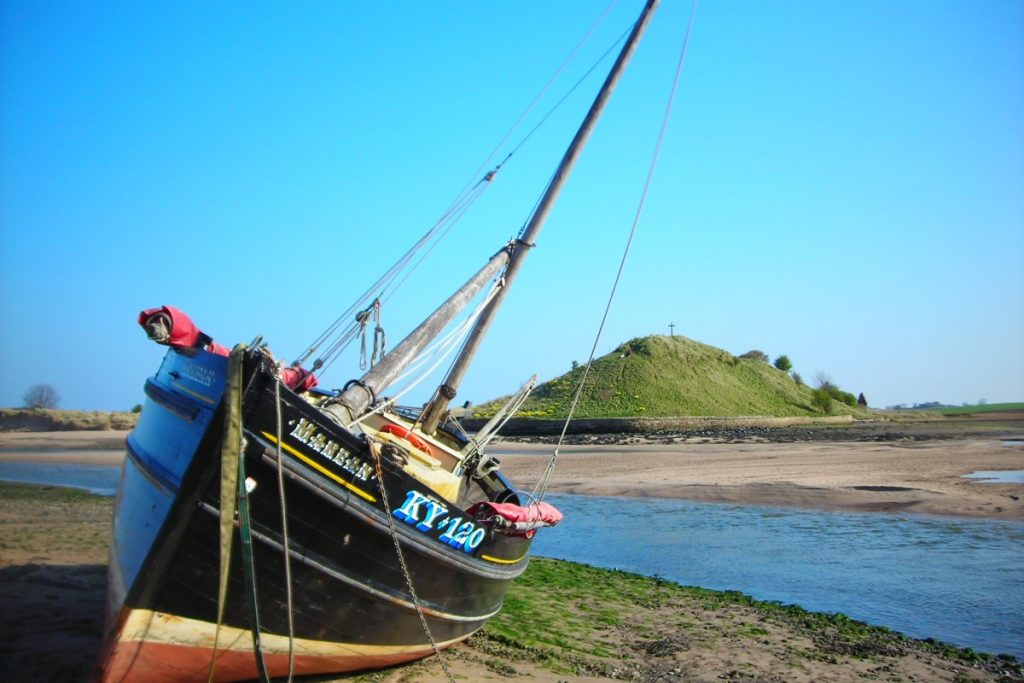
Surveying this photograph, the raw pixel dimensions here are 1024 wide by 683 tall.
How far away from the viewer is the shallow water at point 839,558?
37.4ft

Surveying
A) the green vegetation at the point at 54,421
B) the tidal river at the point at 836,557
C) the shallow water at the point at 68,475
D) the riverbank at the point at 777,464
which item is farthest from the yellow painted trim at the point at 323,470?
the green vegetation at the point at 54,421

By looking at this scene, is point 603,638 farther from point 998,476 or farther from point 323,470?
point 998,476

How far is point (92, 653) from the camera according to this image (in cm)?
786

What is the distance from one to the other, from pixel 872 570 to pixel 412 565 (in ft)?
32.3

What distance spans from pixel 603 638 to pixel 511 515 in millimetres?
2552

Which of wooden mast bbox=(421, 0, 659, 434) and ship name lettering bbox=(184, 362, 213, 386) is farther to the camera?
wooden mast bbox=(421, 0, 659, 434)

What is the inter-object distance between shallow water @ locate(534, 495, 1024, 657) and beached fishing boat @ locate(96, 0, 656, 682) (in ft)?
22.6

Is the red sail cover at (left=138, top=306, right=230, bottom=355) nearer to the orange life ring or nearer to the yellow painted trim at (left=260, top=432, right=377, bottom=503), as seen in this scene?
the yellow painted trim at (left=260, top=432, right=377, bottom=503)

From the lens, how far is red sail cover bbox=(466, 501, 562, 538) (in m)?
8.48

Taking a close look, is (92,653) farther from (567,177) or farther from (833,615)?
(833,615)

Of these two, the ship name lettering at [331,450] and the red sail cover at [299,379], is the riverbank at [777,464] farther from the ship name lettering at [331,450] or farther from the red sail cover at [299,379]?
the ship name lettering at [331,450]

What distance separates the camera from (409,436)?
31.8ft

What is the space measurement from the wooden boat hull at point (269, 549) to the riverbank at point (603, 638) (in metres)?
0.95

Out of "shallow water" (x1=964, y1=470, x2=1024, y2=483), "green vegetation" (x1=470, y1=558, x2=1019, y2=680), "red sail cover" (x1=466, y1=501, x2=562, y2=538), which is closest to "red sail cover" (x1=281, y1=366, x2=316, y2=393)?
"red sail cover" (x1=466, y1=501, x2=562, y2=538)
